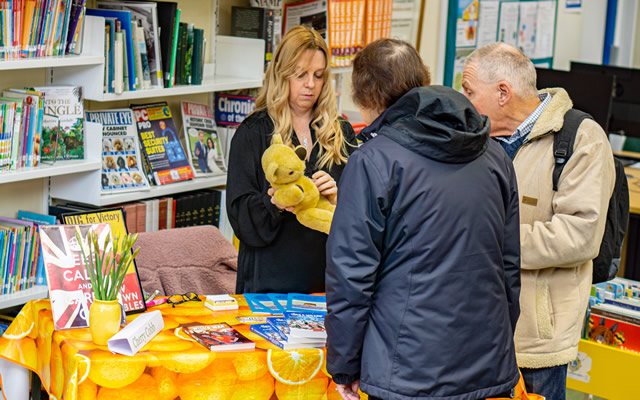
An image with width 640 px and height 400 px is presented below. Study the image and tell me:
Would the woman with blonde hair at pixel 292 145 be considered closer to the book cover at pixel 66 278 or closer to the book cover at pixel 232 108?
the book cover at pixel 66 278

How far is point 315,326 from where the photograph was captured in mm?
2146

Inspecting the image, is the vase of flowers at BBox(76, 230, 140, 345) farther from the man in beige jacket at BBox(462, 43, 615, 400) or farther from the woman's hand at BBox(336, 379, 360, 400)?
the man in beige jacket at BBox(462, 43, 615, 400)

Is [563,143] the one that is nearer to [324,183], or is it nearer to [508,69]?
[508,69]

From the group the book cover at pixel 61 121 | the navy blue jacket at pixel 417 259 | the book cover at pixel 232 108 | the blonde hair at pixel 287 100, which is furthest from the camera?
the book cover at pixel 232 108

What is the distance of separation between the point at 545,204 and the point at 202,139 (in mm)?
1667

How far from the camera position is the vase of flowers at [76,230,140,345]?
1.95 metres

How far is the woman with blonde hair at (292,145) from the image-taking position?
7.87ft

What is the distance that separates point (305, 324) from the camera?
2.16 m

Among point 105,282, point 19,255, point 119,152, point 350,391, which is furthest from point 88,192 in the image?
point 350,391

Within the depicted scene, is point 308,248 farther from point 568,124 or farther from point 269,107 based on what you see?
point 568,124

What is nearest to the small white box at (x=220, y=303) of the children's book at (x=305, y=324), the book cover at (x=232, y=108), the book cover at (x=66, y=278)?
the children's book at (x=305, y=324)

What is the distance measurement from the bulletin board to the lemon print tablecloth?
11.6ft

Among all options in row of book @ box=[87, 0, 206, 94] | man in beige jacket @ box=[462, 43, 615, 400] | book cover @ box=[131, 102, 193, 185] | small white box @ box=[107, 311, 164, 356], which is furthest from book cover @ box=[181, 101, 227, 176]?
man in beige jacket @ box=[462, 43, 615, 400]

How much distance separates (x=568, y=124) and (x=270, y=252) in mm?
Result: 971
